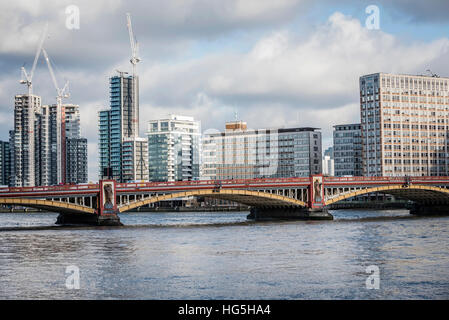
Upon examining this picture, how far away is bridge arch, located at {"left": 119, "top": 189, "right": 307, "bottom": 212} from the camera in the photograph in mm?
106794

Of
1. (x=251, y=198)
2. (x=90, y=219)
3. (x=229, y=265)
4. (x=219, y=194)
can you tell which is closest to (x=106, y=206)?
(x=90, y=219)

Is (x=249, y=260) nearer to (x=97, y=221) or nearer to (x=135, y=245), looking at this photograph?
(x=135, y=245)

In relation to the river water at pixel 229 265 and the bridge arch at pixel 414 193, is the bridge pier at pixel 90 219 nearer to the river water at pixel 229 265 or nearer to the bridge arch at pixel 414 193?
the river water at pixel 229 265

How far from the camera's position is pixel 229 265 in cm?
5441

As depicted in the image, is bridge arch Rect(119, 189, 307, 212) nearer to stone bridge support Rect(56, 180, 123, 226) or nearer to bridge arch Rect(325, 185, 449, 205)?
stone bridge support Rect(56, 180, 123, 226)

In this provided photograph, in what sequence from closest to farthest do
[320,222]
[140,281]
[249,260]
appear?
[140,281], [249,260], [320,222]

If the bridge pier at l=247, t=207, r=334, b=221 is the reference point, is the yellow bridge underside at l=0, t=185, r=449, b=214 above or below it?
above

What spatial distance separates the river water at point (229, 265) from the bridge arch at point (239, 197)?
19.4m

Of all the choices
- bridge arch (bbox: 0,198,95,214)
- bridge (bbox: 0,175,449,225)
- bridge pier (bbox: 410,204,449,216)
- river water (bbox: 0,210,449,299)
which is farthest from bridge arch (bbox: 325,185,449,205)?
bridge arch (bbox: 0,198,95,214)

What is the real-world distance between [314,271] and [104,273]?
14.4 meters

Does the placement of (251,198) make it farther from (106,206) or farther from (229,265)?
(229,265)

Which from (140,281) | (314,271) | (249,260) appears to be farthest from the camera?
(249,260)

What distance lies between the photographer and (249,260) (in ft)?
190
